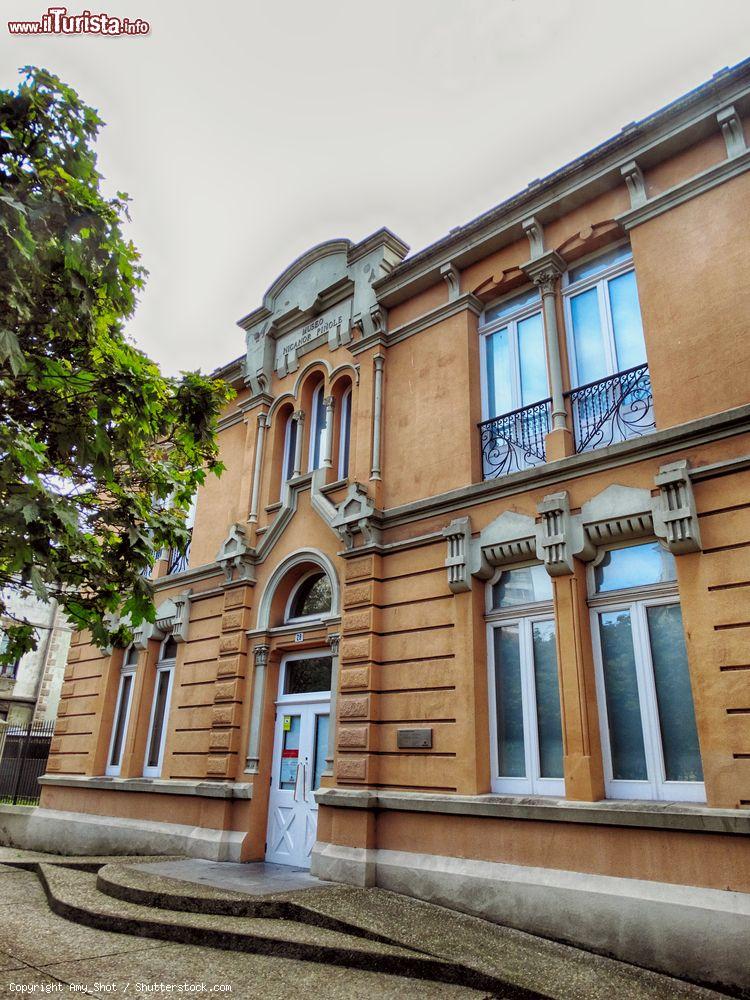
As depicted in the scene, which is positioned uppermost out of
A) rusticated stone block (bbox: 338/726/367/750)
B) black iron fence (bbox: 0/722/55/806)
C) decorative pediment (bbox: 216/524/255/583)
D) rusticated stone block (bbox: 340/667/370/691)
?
decorative pediment (bbox: 216/524/255/583)

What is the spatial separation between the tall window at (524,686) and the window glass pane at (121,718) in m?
8.87

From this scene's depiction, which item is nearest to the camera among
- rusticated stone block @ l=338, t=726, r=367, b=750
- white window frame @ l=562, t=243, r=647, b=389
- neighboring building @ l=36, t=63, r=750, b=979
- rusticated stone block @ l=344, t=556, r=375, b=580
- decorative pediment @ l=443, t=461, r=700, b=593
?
neighboring building @ l=36, t=63, r=750, b=979

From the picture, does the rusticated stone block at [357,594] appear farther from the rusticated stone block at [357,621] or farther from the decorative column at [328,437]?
the decorative column at [328,437]

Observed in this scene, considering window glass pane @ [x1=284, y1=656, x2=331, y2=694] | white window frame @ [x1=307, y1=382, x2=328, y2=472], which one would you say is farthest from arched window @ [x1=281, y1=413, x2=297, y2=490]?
window glass pane @ [x1=284, y1=656, x2=331, y2=694]

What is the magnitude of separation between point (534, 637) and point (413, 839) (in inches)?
115

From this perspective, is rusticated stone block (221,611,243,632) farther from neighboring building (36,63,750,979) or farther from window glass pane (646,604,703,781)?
window glass pane (646,604,703,781)

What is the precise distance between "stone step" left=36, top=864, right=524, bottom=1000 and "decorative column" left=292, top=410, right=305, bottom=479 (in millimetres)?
7057

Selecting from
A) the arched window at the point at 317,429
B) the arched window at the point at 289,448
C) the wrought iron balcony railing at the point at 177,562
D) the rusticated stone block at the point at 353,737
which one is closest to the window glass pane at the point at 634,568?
the rusticated stone block at the point at 353,737

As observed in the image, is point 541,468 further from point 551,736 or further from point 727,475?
point 551,736

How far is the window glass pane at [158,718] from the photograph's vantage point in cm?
1361

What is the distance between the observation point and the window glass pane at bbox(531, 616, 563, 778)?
27.1ft

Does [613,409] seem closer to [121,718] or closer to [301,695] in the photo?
[301,695]

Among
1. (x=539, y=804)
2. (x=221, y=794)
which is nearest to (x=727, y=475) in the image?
(x=539, y=804)

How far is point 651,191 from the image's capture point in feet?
30.6
